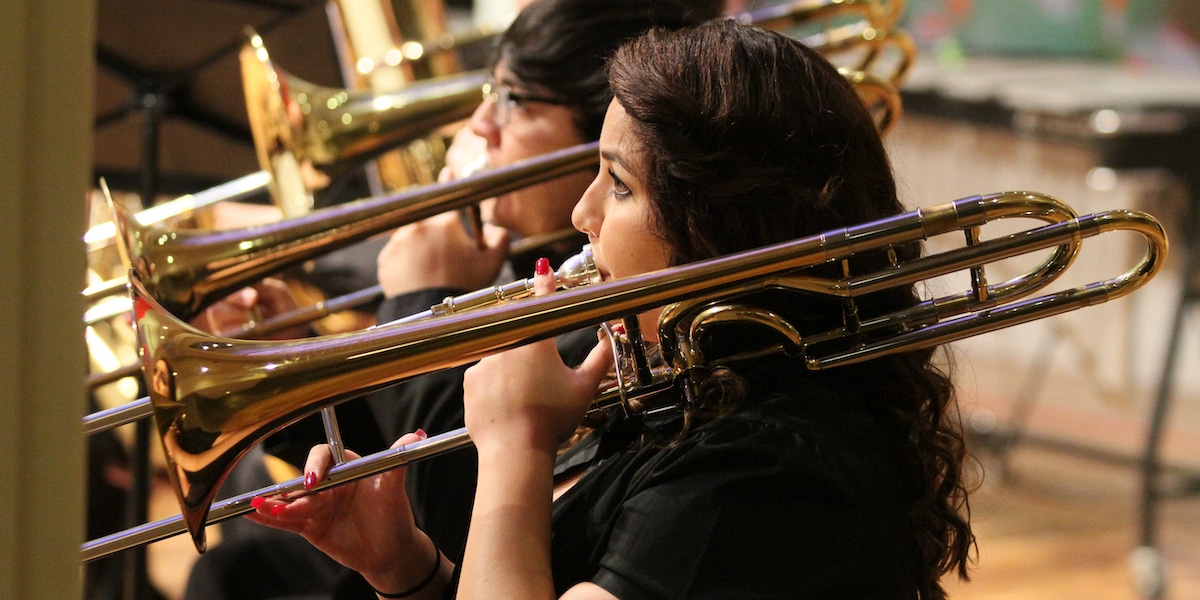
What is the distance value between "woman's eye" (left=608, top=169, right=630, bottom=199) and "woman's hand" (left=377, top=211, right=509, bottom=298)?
1.48 ft

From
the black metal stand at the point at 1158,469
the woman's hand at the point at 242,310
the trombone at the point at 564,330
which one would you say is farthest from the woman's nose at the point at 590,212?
the black metal stand at the point at 1158,469

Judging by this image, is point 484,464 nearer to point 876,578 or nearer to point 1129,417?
point 876,578

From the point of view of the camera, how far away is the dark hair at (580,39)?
1247 millimetres

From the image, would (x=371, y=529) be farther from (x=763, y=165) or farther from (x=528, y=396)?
(x=763, y=165)

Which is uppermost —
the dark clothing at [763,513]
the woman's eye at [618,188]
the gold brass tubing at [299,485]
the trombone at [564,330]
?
the woman's eye at [618,188]

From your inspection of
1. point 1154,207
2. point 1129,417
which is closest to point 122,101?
point 1154,207

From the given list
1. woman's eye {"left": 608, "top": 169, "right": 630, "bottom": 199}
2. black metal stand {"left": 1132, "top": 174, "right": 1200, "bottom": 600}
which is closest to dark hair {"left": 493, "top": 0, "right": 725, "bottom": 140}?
woman's eye {"left": 608, "top": 169, "right": 630, "bottom": 199}

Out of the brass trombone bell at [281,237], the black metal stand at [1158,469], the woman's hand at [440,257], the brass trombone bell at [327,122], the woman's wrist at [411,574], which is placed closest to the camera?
the woman's wrist at [411,574]

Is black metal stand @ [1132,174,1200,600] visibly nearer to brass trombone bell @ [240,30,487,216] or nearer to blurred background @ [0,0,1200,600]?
blurred background @ [0,0,1200,600]

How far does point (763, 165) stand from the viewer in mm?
809

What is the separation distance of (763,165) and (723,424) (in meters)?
0.19

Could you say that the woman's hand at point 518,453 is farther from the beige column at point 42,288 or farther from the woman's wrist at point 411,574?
the beige column at point 42,288

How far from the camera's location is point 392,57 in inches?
79.4

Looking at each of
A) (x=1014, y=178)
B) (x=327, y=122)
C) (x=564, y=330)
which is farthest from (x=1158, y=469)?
(x=564, y=330)
